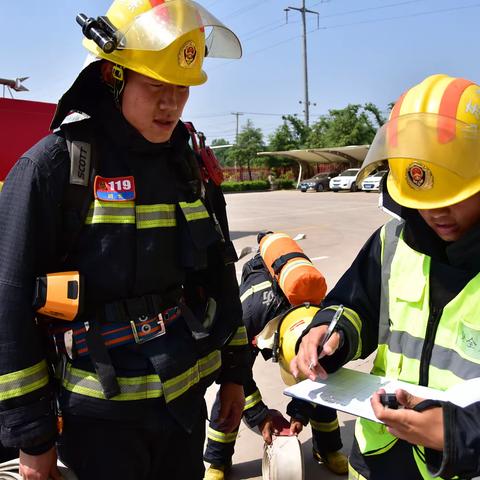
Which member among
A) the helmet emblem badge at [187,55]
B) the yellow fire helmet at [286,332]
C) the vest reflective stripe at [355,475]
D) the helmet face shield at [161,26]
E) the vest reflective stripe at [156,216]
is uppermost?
the helmet face shield at [161,26]

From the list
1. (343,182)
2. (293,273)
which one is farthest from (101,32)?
(343,182)

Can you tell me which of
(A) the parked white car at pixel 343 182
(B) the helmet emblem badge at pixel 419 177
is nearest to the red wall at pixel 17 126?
(B) the helmet emblem badge at pixel 419 177

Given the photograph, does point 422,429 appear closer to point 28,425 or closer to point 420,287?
point 420,287

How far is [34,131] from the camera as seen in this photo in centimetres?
475

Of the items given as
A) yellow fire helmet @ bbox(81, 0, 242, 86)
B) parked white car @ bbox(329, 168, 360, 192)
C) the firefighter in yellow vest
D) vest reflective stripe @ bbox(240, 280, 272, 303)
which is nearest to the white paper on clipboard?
the firefighter in yellow vest

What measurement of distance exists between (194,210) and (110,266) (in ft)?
1.10

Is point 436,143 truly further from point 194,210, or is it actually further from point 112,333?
point 112,333

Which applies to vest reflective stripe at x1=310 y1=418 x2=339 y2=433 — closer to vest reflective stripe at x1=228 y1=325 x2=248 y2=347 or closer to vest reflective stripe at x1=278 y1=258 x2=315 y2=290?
vest reflective stripe at x1=278 y1=258 x2=315 y2=290

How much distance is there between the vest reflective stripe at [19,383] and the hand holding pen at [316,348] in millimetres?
752

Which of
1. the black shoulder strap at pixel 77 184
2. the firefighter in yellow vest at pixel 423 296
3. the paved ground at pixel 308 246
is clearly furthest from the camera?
the paved ground at pixel 308 246

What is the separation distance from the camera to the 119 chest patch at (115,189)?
1497 mm

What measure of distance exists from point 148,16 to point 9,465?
4.75 feet

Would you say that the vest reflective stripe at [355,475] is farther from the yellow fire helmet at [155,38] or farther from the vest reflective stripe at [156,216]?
the yellow fire helmet at [155,38]

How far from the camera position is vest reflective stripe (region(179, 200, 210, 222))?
1.65 m
